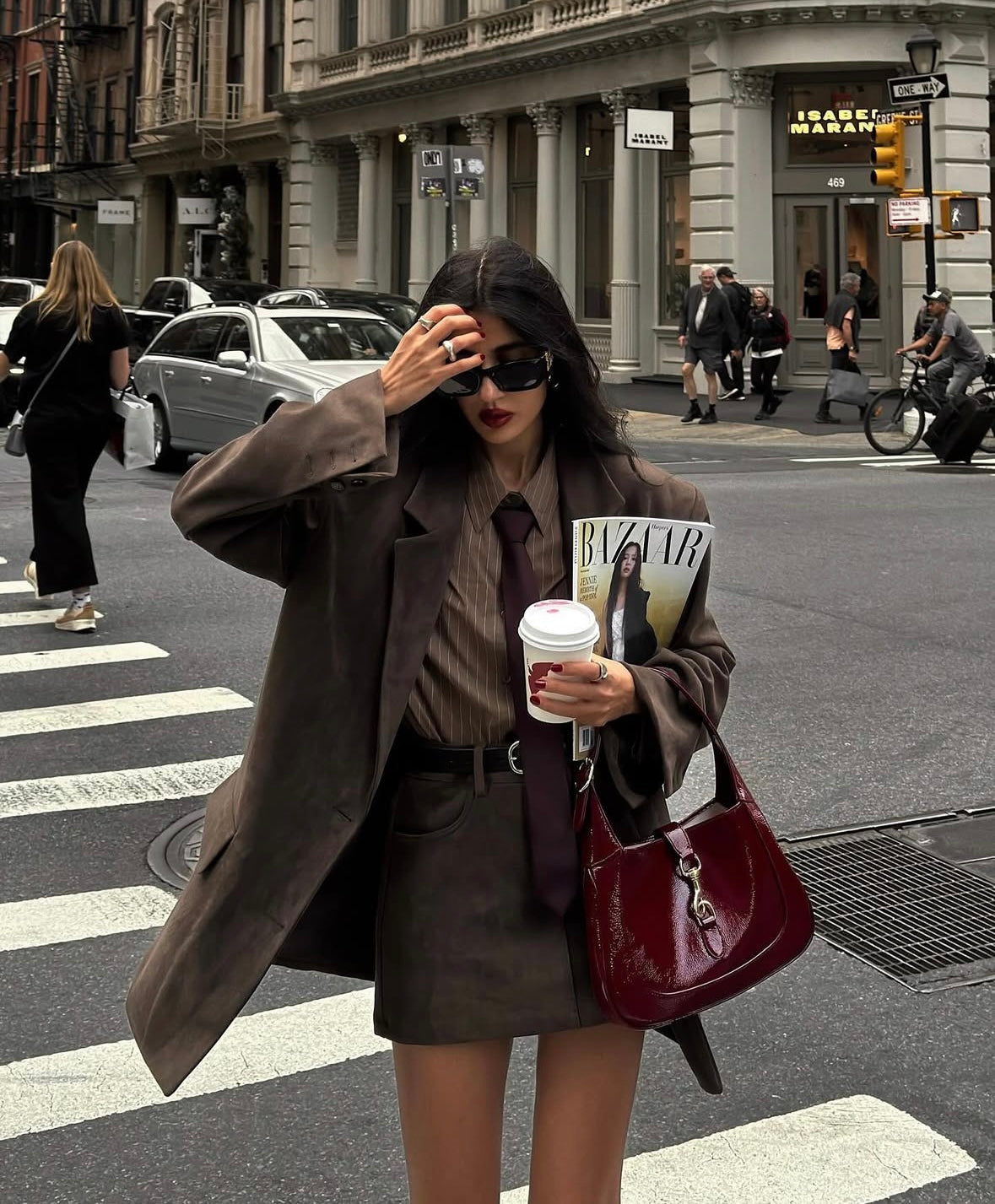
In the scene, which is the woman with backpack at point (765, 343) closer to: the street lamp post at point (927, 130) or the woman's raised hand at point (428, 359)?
the street lamp post at point (927, 130)

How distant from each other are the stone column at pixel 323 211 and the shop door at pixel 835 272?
15.3 metres

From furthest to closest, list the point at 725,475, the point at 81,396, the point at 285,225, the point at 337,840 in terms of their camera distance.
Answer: the point at 285,225
the point at 725,475
the point at 81,396
the point at 337,840

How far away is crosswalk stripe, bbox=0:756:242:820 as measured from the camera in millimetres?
6461

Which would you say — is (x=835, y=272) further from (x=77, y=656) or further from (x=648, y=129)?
(x=77, y=656)

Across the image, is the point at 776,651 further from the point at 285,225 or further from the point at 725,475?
the point at 285,225

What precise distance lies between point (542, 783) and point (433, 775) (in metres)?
0.17

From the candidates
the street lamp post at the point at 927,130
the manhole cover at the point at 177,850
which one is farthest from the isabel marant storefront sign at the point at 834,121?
the manhole cover at the point at 177,850

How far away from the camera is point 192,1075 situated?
4.25 meters

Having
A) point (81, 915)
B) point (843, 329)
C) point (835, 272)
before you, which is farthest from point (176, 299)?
point (81, 915)

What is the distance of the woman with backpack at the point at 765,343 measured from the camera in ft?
81.4

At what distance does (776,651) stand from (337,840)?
677 cm

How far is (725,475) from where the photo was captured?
1764cm

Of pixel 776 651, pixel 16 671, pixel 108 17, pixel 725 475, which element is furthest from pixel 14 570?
pixel 108 17

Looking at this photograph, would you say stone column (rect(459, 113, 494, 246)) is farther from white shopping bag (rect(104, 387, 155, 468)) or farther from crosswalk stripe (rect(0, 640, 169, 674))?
crosswalk stripe (rect(0, 640, 169, 674))
